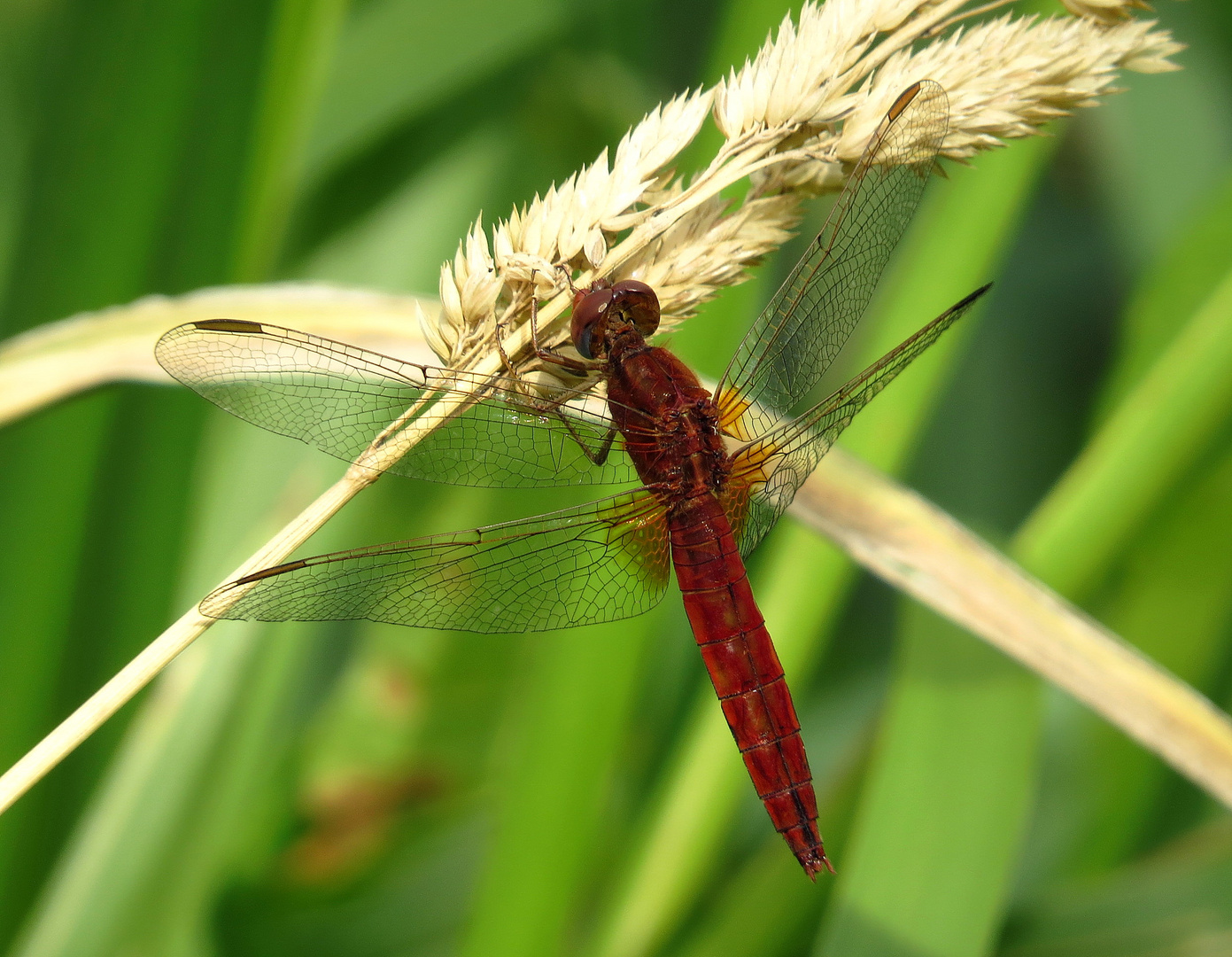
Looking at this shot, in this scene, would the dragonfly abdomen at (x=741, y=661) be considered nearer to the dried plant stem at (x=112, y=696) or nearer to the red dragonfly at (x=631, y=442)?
the red dragonfly at (x=631, y=442)

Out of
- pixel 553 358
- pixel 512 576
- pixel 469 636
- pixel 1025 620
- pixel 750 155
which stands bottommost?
pixel 1025 620

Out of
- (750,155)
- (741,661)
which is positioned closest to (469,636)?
(741,661)

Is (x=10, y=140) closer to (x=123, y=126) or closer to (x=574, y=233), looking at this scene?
(x=123, y=126)

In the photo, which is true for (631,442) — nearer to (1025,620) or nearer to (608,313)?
(608,313)

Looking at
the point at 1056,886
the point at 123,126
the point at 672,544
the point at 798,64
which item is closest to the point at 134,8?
the point at 123,126

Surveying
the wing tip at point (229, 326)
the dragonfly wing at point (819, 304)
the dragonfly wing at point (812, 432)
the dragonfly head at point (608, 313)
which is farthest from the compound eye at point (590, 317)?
the wing tip at point (229, 326)

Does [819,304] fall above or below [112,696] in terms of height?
above
